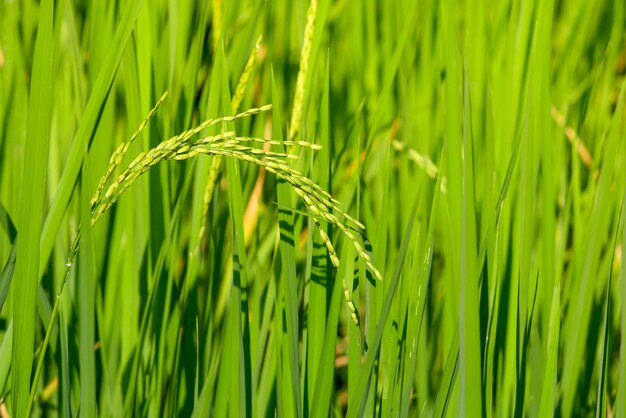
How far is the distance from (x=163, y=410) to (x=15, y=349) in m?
0.28

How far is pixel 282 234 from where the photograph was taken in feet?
2.21

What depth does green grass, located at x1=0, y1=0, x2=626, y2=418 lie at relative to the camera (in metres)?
0.64

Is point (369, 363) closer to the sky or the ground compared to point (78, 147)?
closer to the ground

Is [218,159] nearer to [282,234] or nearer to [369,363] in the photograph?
[282,234]

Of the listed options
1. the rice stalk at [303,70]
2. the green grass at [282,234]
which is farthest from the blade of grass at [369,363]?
the rice stalk at [303,70]

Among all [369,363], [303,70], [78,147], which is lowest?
[369,363]

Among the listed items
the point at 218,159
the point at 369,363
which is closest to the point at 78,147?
the point at 218,159

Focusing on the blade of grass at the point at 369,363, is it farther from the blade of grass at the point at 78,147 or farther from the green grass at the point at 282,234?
the blade of grass at the point at 78,147

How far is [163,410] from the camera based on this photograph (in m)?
0.85

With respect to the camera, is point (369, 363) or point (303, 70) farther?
point (303, 70)

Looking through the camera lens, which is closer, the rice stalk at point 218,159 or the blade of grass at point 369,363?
the blade of grass at point 369,363

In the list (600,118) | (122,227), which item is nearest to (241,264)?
(122,227)

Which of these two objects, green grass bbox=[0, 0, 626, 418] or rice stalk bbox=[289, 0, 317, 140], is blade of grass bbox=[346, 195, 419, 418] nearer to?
green grass bbox=[0, 0, 626, 418]

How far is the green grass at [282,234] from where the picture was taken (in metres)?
0.64
